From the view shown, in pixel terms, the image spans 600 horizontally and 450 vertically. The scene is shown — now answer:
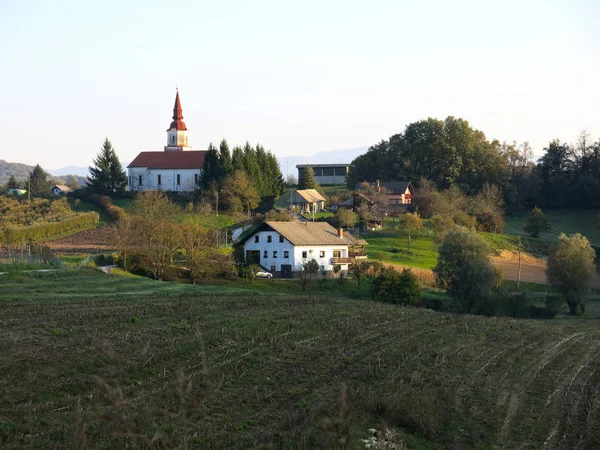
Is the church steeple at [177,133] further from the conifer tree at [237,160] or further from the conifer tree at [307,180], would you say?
the conifer tree at [237,160]

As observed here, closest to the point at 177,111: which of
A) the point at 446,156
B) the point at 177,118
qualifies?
the point at 177,118

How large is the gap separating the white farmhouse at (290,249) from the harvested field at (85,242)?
12.4 meters

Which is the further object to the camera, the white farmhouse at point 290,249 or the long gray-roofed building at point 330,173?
the long gray-roofed building at point 330,173

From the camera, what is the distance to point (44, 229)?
6975cm

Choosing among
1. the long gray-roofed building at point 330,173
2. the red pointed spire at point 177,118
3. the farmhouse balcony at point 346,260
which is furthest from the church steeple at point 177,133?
the farmhouse balcony at point 346,260

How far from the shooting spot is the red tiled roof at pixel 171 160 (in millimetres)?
101188

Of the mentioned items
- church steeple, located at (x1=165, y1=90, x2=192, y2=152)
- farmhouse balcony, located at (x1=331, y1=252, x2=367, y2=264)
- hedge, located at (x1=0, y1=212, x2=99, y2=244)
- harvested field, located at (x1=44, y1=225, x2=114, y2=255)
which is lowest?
farmhouse balcony, located at (x1=331, y1=252, x2=367, y2=264)

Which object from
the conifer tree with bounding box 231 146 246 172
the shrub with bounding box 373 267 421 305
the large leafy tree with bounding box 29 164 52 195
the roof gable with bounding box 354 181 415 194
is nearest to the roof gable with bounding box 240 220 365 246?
the shrub with bounding box 373 267 421 305

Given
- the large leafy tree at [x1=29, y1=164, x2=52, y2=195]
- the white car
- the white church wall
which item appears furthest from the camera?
the large leafy tree at [x1=29, y1=164, x2=52, y2=195]

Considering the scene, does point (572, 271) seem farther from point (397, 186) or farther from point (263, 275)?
point (397, 186)

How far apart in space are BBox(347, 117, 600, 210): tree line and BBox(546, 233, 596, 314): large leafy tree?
163ft

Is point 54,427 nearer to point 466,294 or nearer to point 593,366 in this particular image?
point 593,366

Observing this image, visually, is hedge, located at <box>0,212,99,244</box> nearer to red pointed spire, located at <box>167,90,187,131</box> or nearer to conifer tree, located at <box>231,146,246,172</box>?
conifer tree, located at <box>231,146,246,172</box>

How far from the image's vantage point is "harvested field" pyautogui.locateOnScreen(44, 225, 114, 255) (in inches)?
2429
